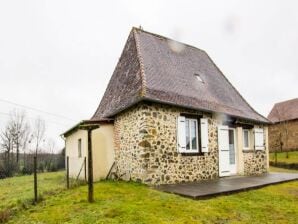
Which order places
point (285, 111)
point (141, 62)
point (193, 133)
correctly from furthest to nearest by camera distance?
point (285, 111), point (141, 62), point (193, 133)

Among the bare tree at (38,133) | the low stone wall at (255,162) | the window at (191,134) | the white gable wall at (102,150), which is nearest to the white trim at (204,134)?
the window at (191,134)

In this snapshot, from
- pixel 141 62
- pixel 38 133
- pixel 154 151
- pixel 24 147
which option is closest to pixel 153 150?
pixel 154 151

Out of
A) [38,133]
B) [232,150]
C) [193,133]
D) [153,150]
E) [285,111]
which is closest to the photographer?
[153,150]

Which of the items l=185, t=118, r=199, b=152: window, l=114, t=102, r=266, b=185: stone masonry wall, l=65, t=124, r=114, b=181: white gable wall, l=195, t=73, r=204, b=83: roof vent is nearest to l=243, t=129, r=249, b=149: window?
l=195, t=73, r=204, b=83: roof vent

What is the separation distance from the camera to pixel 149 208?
7637 mm

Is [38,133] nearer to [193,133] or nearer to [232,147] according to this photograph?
[232,147]

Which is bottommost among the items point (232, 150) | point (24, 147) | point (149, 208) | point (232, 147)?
point (149, 208)

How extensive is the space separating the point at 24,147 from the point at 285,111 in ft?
88.9

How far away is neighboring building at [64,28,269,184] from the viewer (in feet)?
36.3

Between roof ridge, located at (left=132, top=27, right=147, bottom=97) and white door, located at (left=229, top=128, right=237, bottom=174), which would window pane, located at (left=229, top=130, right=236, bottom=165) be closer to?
white door, located at (left=229, top=128, right=237, bottom=174)

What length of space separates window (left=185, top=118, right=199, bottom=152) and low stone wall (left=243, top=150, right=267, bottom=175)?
13.0 ft

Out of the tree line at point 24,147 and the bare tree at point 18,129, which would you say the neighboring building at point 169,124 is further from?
the bare tree at point 18,129

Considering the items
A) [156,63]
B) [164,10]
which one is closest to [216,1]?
[164,10]

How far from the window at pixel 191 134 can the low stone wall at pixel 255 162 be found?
3.97m
